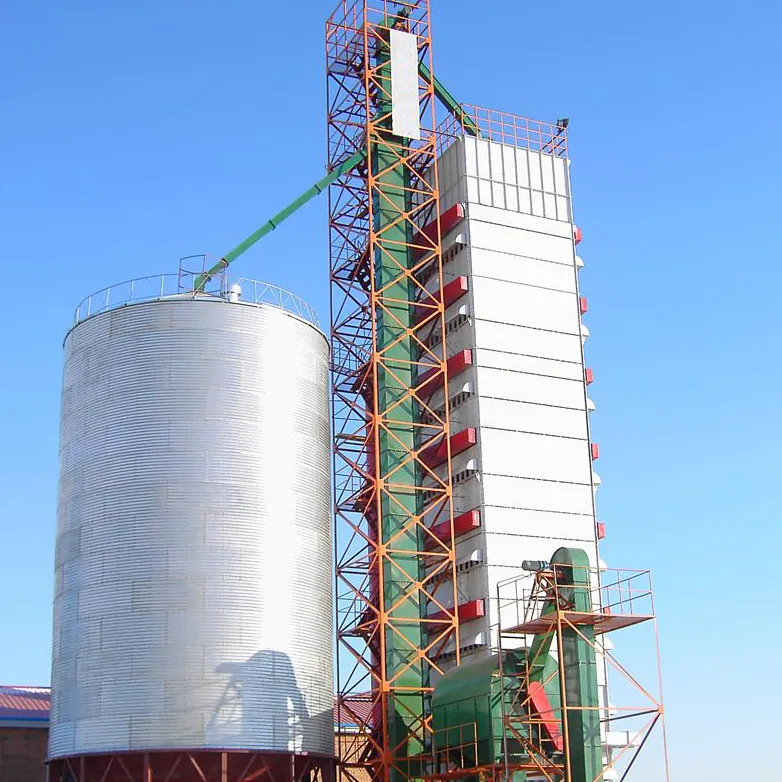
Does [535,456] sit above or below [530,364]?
below

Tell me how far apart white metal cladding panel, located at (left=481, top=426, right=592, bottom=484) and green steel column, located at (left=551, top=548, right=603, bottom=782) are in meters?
14.9

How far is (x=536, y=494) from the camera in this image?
60.4 m

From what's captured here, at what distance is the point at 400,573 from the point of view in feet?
192

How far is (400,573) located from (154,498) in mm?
14571

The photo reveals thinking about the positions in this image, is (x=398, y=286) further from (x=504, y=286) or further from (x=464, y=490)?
(x=464, y=490)

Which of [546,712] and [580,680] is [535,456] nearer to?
[546,712]

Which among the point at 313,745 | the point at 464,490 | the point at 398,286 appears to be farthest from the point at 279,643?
the point at 398,286

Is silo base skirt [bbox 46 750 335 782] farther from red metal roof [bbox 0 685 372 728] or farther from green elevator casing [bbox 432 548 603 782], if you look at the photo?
red metal roof [bbox 0 685 372 728]

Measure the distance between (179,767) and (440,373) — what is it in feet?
76.8

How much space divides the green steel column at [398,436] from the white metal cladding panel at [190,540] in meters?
5.10

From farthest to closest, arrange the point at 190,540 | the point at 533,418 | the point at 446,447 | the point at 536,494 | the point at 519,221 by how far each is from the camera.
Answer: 1. the point at 519,221
2. the point at 533,418
3. the point at 536,494
4. the point at 446,447
5. the point at 190,540

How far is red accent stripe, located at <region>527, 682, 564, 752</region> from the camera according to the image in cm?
4459

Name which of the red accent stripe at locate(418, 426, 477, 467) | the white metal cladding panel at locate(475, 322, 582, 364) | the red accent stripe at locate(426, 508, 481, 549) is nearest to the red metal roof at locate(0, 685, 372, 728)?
the red accent stripe at locate(426, 508, 481, 549)

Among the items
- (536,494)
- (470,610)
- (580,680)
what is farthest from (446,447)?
(580,680)
